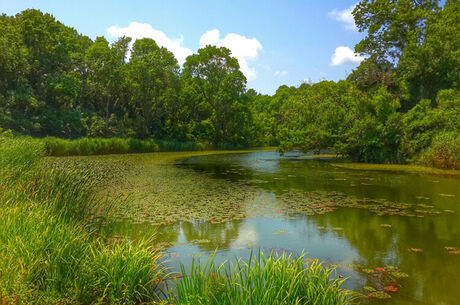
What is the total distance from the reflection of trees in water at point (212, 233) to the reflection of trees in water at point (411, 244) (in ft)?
6.21

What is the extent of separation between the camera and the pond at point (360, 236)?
14.5ft

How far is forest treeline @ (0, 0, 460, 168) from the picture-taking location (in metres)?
20.8

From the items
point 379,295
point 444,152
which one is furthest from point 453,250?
point 444,152

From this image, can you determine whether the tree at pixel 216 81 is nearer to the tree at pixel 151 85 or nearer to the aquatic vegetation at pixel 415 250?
the tree at pixel 151 85

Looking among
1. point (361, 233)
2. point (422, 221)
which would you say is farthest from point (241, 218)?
point (422, 221)

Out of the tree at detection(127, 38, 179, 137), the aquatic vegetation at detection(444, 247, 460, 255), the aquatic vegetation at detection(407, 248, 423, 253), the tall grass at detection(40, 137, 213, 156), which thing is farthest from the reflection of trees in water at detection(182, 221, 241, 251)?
the tree at detection(127, 38, 179, 137)

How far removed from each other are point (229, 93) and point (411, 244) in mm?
42325

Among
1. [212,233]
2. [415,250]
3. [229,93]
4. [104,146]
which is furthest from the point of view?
[229,93]

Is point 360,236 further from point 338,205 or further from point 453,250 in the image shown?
point 338,205

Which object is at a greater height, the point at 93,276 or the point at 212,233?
the point at 93,276

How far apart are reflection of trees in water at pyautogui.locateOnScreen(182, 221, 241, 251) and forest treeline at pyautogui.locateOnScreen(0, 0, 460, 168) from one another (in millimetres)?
15002

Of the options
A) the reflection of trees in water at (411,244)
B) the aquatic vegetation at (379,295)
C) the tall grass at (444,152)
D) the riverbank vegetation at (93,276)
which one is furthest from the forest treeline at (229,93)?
the riverbank vegetation at (93,276)

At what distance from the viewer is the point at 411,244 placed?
5895mm

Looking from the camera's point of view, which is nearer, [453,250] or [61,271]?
[61,271]
